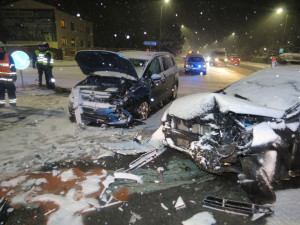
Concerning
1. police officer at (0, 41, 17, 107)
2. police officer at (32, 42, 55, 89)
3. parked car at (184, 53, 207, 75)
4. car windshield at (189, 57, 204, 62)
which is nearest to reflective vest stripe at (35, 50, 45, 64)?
police officer at (32, 42, 55, 89)

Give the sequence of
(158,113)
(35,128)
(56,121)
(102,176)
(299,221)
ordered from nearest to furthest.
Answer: (299,221)
(102,176)
(35,128)
(56,121)
(158,113)

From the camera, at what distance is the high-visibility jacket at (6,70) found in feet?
23.2

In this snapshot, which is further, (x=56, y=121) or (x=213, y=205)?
(x=56, y=121)

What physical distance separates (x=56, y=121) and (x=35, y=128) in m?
0.67

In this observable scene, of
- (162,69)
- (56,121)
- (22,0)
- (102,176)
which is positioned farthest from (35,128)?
(22,0)

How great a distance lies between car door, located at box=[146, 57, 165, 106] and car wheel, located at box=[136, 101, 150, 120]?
11.7 inches

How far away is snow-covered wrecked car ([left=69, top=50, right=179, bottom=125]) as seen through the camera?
5.49m

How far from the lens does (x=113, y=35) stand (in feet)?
158

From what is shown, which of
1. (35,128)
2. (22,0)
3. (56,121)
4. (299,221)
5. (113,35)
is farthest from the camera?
(113,35)

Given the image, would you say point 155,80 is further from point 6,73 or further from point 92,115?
point 6,73

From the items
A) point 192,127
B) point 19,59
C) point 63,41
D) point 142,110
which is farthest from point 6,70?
point 63,41

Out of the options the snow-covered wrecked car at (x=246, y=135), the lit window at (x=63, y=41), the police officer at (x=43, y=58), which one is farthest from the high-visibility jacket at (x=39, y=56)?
the lit window at (x=63, y=41)

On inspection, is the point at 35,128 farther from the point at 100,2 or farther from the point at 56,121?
the point at 100,2

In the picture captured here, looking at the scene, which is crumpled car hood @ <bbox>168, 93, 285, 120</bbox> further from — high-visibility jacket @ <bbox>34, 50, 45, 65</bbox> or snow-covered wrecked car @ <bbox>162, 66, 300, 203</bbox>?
high-visibility jacket @ <bbox>34, 50, 45, 65</bbox>
